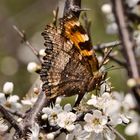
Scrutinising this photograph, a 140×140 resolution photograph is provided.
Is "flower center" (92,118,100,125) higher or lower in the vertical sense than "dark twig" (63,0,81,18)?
lower

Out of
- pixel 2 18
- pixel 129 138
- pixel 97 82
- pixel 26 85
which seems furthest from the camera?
pixel 2 18

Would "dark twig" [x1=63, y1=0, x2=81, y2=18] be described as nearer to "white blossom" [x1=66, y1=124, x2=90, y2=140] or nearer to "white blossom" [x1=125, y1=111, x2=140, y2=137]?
"white blossom" [x1=66, y1=124, x2=90, y2=140]

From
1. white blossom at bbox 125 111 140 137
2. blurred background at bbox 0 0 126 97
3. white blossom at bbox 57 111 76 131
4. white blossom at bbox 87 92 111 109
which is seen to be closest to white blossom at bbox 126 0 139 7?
white blossom at bbox 87 92 111 109

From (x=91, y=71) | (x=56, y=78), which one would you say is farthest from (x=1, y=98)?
(x=91, y=71)

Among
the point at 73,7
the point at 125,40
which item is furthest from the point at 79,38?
Answer: the point at 125,40

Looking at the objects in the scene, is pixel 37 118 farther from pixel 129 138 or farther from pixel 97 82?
pixel 129 138
